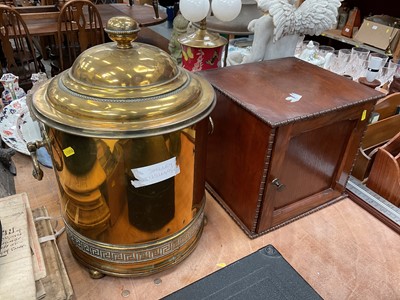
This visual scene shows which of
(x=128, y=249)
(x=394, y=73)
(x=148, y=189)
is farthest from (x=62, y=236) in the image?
(x=394, y=73)

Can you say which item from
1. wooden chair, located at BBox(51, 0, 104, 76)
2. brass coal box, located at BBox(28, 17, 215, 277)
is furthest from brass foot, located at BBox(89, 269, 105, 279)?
wooden chair, located at BBox(51, 0, 104, 76)

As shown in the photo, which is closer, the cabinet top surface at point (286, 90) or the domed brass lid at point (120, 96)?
the domed brass lid at point (120, 96)

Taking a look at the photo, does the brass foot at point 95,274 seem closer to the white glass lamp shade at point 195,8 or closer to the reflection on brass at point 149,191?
the reflection on brass at point 149,191

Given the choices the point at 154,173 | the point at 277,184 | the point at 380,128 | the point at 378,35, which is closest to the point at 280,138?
the point at 277,184

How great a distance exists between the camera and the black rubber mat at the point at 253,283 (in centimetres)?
68

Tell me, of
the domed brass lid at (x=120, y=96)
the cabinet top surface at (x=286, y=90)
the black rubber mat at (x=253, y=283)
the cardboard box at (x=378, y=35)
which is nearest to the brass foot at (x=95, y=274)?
the black rubber mat at (x=253, y=283)

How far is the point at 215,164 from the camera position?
0.92 meters

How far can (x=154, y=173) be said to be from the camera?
60 centimetres

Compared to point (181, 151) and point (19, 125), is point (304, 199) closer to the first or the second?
point (181, 151)

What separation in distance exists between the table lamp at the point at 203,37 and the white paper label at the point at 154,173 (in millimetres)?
575

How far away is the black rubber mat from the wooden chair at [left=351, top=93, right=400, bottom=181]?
0.63m

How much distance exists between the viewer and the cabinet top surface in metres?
0.72

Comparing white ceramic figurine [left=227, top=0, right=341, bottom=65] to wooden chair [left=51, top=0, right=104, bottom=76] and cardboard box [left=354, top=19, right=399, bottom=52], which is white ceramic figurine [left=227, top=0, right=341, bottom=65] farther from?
wooden chair [left=51, top=0, right=104, bottom=76]

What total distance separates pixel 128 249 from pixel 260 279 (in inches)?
10.8
